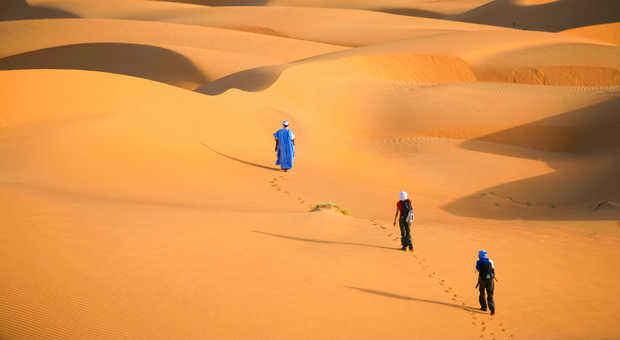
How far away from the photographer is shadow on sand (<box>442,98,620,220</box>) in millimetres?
14094

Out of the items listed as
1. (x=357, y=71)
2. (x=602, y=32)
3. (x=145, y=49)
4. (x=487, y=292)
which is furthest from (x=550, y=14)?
(x=487, y=292)

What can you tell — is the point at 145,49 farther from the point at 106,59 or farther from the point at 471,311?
the point at 471,311

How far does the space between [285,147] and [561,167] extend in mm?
8738

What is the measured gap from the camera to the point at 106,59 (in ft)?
111

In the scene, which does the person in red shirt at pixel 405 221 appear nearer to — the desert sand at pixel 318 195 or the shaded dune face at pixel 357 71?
the desert sand at pixel 318 195

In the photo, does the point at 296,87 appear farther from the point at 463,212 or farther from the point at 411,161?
the point at 463,212

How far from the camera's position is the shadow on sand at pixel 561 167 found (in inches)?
555

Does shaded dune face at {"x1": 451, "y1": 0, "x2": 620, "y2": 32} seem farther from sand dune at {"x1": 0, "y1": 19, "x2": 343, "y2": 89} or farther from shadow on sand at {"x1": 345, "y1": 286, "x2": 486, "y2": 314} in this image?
shadow on sand at {"x1": 345, "y1": 286, "x2": 486, "y2": 314}

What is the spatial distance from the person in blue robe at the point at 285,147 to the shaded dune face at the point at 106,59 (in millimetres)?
19622

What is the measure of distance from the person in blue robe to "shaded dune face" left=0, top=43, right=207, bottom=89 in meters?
19.6

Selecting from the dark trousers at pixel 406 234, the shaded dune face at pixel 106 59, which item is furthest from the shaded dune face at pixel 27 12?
the dark trousers at pixel 406 234

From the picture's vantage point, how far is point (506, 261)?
9789 millimetres

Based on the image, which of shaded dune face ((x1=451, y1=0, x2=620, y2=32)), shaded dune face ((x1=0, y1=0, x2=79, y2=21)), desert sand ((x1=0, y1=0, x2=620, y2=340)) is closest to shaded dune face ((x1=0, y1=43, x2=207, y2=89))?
desert sand ((x1=0, y1=0, x2=620, y2=340))

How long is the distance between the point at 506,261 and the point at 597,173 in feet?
25.4
